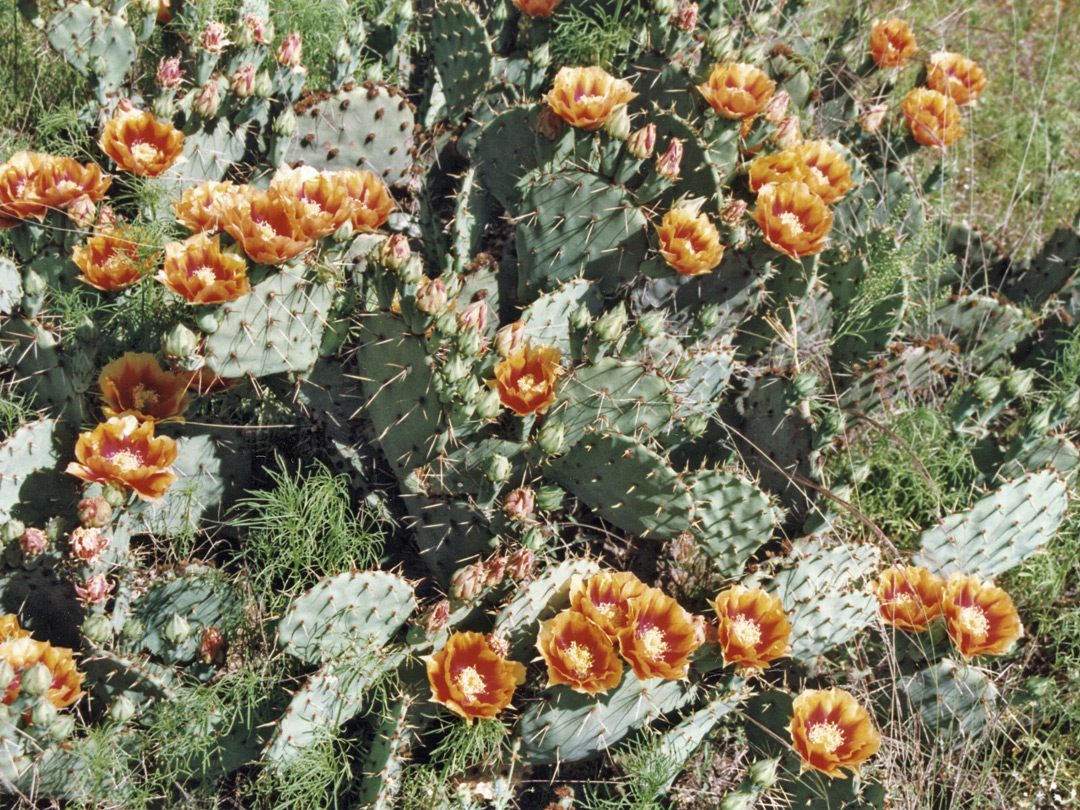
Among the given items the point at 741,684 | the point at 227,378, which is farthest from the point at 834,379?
the point at 227,378

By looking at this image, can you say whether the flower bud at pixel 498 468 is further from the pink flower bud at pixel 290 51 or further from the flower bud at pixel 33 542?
the pink flower bud at pixel 290 51

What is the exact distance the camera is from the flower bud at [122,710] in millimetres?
1623

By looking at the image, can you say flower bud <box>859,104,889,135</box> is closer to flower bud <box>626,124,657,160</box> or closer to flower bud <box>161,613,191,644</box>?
flower bud <box>626,124,657,160</box>

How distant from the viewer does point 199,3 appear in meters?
2.46

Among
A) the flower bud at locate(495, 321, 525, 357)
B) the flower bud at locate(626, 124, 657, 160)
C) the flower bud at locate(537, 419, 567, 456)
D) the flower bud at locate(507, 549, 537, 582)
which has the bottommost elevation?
the flower bud at locate(507, 549, 537, 582)

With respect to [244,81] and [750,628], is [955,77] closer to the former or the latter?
[750,628]

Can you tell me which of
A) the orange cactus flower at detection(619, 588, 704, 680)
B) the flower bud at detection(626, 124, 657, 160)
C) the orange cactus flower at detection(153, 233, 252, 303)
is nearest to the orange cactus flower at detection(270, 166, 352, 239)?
the orange cactus flower at detection(153, 233, 252, 303)

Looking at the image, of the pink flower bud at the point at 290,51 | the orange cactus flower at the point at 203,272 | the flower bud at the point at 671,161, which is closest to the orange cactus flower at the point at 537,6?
the pink flower bud at the point at 290,51

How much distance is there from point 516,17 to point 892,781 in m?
2.36

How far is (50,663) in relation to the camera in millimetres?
1619

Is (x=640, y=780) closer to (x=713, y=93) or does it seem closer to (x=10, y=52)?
(x=713, y=93)

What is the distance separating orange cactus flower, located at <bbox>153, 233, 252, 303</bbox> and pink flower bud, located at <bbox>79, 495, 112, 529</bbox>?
0.43 metres

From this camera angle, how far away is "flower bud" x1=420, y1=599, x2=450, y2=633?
1.68 m

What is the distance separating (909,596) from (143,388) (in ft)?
5.72
